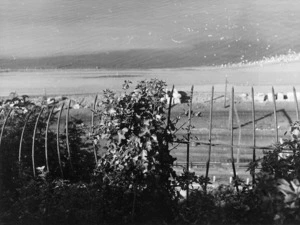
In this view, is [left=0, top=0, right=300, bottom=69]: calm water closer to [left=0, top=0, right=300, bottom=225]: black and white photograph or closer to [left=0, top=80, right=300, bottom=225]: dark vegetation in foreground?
[left=0, top=0, right=300, bottom=225]: black and white photograph

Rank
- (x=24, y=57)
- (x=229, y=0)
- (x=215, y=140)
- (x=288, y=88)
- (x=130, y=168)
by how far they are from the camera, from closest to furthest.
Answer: (x=130, y=168), (x=215, y=140), (x=288, y=88), (x=24, y=57), (x=229, y=0)

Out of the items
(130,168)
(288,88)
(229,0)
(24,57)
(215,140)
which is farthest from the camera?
(229,0)

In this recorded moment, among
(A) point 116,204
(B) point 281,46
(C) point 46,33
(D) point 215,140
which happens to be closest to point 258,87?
(B) point 281,46

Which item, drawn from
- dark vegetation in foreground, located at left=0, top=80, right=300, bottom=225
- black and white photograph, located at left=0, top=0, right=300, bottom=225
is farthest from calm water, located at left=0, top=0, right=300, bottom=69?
dark vegetation in foreground, located at left=0, top=80, right=300, bottom=225

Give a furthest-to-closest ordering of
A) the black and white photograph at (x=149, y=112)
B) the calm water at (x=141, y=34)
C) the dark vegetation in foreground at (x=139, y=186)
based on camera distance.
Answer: the calm water at (x=141, y=34), the black and white photograph at (x=149, y=112), the dark vegetation in foreground at (x=139, y=186)

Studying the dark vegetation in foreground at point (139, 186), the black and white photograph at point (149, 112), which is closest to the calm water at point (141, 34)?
the black and white photograph at point (149, 112)

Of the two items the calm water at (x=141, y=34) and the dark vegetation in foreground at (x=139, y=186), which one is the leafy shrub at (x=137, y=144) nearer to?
the dark vegetation in foreground at (x=139, y=186)

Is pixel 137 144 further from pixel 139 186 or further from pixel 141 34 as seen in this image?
pixel 141 34

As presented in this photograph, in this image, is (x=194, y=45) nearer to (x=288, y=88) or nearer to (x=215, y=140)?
(x=288, y=88)
